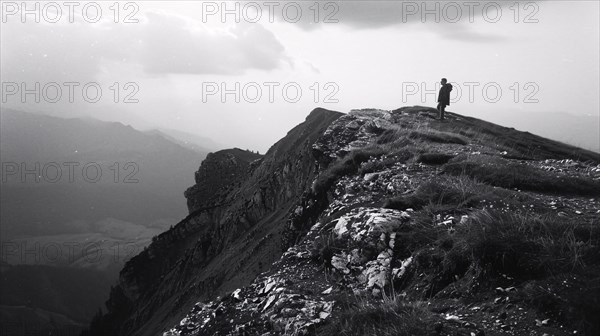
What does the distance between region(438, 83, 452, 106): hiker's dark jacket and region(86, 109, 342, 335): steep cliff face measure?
35.0 feet

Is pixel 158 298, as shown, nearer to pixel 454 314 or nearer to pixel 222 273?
pixel 222 273

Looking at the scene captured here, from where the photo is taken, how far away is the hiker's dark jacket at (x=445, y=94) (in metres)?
26.0

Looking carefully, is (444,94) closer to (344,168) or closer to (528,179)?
(344,168)

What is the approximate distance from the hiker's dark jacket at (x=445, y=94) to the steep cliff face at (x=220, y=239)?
420 inches

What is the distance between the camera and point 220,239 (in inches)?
2228

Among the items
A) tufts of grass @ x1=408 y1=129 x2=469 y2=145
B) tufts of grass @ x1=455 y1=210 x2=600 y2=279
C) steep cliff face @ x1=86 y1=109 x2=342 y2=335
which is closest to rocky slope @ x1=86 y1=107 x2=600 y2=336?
tufts of grass @ x1=455 y1=210 x2=600 y2=279

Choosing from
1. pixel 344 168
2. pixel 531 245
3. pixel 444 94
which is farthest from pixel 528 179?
pixel 444 94

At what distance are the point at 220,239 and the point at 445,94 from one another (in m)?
40.3

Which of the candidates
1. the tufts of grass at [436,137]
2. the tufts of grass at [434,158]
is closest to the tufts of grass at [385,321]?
the tufts of grass at [434,158]

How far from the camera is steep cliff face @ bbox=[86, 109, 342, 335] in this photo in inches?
1417

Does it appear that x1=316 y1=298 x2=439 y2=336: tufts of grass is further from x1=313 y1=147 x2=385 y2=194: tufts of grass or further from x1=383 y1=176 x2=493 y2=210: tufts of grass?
x1=313 y1=147 x2=385 y2=194: tufts of grass

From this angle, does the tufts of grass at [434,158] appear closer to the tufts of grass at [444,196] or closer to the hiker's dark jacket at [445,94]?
the tufts of grass at [444,196]

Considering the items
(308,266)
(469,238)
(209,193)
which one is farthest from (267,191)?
(209,193)

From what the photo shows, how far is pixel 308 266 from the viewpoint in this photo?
9742mm
